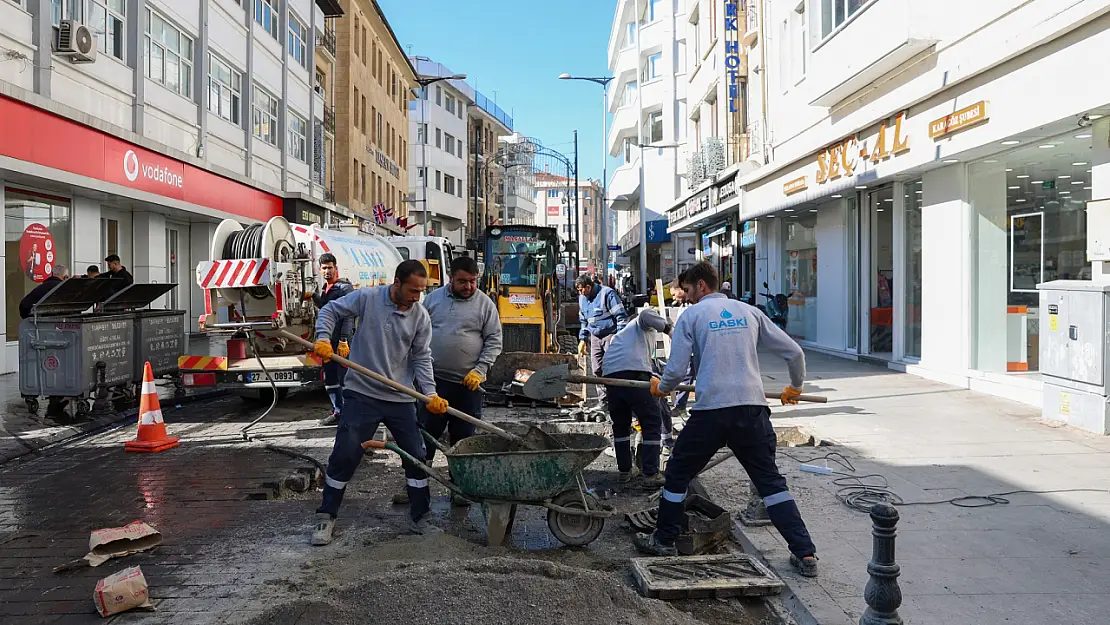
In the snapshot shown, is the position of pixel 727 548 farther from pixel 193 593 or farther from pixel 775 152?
pixel 775 152

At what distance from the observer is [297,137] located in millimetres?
29266

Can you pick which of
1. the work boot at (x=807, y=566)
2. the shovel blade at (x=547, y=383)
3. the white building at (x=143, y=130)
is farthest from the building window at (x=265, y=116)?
the work boot at (x=807, y=566)

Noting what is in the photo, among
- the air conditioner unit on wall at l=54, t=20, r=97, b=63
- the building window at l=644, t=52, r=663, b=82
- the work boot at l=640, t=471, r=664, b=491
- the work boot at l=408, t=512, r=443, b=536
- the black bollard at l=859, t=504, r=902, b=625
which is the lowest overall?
the work boot at l=408, t=512, r=443, b=536

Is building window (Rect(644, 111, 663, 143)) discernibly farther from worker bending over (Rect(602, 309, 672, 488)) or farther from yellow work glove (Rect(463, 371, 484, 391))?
yellow work glove (Rect(463, 371, 484, 391))

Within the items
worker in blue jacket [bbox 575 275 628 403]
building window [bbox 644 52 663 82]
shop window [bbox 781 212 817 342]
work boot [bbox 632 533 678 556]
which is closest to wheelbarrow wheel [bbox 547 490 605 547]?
work boot [bbox 632 533 678 556]

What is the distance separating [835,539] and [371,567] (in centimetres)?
285

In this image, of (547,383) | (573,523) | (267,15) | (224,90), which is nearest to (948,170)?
(547,383)

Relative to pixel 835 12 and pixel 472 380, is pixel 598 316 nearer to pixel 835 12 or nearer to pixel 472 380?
pixel 472 380

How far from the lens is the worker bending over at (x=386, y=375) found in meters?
5.54

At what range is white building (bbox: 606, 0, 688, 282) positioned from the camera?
1559 inches

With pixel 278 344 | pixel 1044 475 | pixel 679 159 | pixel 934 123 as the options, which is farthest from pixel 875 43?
pixel 679 159

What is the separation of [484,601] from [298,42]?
28.8 metres

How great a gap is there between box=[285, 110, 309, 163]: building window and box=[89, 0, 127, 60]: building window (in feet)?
34.9

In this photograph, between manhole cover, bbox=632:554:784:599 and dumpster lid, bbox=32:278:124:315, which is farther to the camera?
dumpster lid, bbox=32:278:124:315
